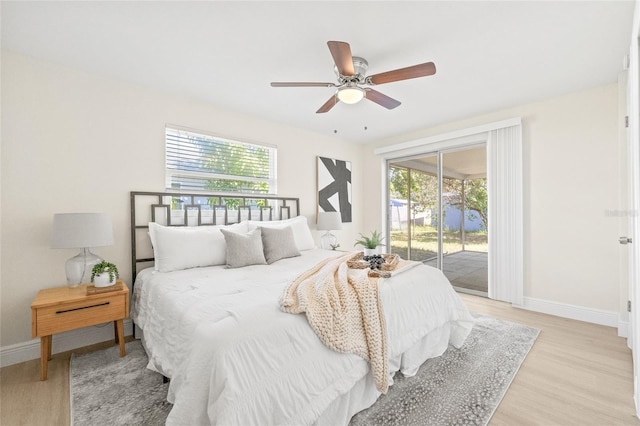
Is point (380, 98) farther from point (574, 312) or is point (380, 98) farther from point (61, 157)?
point (574, 312)

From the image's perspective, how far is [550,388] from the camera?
193cm

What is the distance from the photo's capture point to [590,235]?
3.09 metres

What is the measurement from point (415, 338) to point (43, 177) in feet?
11.1

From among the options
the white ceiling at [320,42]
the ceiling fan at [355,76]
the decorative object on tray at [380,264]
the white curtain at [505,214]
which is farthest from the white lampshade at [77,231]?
the white curtain at [505,214]

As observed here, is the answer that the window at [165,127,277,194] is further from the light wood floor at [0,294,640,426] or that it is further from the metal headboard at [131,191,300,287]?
the light wood floor at [0,294,640,426]

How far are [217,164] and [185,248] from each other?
1.33 metres

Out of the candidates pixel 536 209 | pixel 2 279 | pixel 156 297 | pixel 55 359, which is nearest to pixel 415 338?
pixel 156 297

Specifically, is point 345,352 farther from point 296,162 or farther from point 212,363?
point 296,162

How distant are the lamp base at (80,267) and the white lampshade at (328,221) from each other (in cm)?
272

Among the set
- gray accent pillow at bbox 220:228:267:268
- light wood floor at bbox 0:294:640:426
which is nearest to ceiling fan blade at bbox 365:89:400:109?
gray accent pillow at bbox 220:228:267:268

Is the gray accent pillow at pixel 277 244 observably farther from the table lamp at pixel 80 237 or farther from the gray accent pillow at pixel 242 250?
the table lamp at pixel 80 237

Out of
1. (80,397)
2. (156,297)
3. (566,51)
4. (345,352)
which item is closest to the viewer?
(345,352)

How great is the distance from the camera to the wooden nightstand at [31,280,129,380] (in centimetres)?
203

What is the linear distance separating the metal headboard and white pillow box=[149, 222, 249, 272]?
0.33 meters
